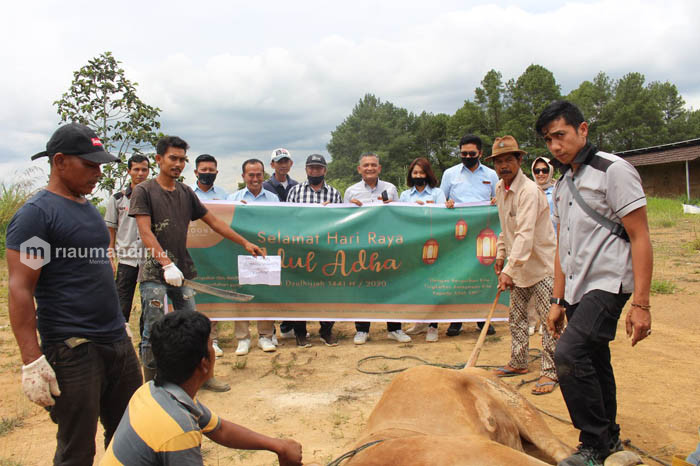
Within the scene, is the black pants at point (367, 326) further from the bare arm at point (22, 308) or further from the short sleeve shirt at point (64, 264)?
the bare arm at point (22, 308)

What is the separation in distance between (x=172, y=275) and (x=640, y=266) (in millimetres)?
3334

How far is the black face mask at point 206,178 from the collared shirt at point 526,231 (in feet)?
11.8

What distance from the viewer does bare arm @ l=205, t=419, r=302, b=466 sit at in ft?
7.14

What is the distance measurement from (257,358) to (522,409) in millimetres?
3381

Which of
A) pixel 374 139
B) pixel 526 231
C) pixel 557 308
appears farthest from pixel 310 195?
pixel 374 139

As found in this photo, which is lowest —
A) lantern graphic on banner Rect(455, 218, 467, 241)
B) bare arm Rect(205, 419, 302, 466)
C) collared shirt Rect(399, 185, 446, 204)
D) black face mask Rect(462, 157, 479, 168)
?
bare arm Rect(205, 419, 302, 466)

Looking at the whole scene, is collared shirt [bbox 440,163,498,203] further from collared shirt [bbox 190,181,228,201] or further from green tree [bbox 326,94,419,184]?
green tree [bbox 326,94,419,184]

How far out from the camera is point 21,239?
2.30m

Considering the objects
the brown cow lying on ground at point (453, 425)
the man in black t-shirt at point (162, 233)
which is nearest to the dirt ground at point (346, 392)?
the brown cow lying on ground at point (453, 425)

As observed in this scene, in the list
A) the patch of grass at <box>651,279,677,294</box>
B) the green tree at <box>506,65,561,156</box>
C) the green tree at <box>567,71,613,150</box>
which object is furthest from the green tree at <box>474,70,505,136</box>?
the patch of grass at <box>651,279,677,294</box>

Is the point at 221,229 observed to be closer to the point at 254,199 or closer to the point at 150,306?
the point at 150,306

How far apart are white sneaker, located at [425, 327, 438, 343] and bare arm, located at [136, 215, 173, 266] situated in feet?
11.6

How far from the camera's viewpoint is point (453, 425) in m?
2.65

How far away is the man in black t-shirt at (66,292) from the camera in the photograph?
2303mm
